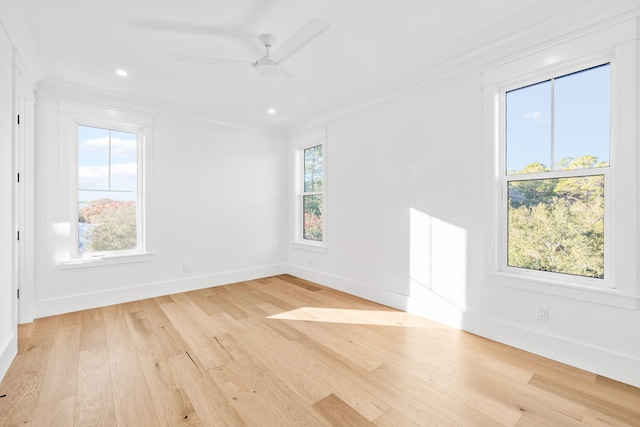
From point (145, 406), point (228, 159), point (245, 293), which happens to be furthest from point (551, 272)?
point (228, 159)

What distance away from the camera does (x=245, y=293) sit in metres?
4.05

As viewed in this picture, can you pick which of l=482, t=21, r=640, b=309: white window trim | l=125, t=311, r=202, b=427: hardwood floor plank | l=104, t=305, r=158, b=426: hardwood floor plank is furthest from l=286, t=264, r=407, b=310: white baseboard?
l=104, t=305, r=158, b=426: hardwood floor plank

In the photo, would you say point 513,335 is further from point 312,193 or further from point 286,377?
point 312,193

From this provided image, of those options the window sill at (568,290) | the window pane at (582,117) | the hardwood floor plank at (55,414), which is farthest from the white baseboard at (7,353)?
the window pane at (582,117)

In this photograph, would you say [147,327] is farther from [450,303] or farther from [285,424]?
[450,303]

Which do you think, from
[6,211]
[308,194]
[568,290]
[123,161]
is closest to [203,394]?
[6,211]

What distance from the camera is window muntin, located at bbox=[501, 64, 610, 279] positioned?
2154 millimetres

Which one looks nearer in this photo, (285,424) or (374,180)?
A: (285,424)

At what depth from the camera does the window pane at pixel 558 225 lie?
217 centimetres

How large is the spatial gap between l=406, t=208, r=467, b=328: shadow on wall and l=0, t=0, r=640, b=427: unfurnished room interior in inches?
0.9

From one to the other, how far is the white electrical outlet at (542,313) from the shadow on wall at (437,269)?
586 millimetres

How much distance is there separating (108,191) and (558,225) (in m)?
4.81

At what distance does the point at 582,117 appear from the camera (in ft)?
7.27

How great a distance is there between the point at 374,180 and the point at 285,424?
2.82 meters
